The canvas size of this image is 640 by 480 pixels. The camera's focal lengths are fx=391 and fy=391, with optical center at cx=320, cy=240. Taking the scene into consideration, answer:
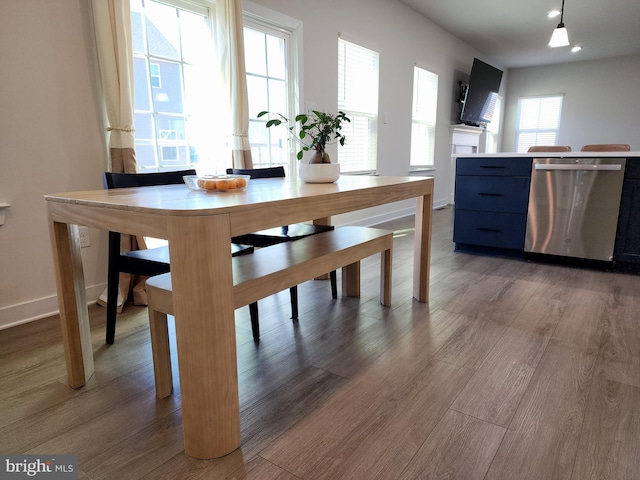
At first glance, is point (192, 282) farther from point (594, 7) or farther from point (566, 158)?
point (594, 7)

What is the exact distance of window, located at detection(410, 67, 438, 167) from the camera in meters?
5.21

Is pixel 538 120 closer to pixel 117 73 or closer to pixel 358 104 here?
pixel 358 104

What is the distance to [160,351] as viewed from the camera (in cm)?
129

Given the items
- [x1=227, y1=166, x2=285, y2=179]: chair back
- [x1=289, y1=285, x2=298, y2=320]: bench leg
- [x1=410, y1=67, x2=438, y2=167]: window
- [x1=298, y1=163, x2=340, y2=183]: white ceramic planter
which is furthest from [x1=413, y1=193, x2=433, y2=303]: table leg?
[x1=410, y1=67, x2=438, y2=167]: window

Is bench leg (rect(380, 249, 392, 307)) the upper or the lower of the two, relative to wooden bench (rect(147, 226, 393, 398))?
lower

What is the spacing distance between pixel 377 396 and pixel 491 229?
7.32 feet

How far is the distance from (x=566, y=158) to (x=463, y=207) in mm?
792

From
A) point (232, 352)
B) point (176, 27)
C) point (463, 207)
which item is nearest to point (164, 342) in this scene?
point (232, 352)

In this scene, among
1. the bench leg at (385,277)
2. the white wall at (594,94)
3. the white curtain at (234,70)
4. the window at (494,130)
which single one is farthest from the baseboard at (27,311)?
the white wall at (594,94)

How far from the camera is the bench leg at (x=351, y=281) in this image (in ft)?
7.36

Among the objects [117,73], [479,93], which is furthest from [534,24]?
[117,73]

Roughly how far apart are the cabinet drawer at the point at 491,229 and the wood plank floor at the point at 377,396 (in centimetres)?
92

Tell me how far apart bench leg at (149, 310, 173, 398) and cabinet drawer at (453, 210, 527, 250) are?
2626 mm

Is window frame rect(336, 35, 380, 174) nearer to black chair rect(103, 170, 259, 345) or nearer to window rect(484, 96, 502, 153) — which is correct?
black chair rect(103, 170, 259, 345)
